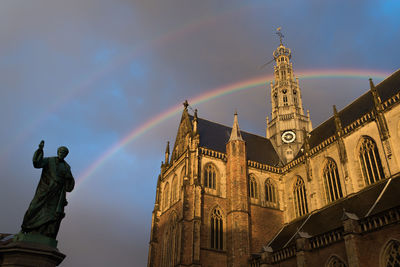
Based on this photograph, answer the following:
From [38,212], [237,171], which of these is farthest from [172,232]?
[38,212]

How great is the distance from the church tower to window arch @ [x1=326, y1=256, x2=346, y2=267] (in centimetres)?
2015

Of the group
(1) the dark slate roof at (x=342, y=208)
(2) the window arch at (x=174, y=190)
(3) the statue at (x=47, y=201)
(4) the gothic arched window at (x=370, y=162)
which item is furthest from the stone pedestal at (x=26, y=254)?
(2) the window arch at (x=174, y=190)

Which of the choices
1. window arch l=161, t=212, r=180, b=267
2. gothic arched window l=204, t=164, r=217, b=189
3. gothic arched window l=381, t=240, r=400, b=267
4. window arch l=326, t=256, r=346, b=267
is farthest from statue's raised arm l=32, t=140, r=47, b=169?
gothic arched window l=204, t=164, r=217, b=189

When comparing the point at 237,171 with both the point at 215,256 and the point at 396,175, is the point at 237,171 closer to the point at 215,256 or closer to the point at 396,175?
the point at 215,256

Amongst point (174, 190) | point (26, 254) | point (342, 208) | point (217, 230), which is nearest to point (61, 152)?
point (26, 254)

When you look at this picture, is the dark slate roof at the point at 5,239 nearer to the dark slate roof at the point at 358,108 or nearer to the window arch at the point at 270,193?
the window arch at the point at 270,193

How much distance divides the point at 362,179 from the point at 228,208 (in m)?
11.9

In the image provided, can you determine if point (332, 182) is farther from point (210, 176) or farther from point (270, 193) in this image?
point (210, 176)

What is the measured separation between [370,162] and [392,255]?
10665 millimetres

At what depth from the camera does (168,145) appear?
41.7m

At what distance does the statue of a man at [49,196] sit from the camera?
323 inches

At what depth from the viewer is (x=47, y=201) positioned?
335 inches

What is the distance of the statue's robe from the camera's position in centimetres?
820

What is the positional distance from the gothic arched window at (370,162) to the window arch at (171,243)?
17.2 metres
